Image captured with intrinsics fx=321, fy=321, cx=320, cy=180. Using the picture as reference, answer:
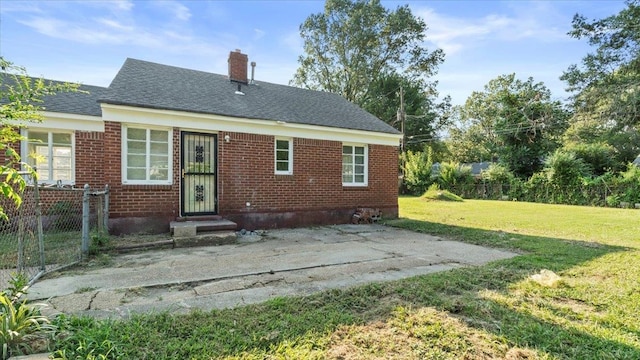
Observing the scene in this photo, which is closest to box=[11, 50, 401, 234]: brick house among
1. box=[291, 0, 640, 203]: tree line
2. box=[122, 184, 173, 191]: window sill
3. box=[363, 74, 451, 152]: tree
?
box=[122, 184, 173, 191]: window sill

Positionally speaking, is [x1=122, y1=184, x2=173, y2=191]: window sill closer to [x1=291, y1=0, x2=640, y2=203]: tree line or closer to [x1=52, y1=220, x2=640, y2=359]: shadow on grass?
[x1=52, y1=220, x2=640, y2=359]: shadow on grass

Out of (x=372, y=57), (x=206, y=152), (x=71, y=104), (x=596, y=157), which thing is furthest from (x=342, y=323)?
(x=372, y=57)

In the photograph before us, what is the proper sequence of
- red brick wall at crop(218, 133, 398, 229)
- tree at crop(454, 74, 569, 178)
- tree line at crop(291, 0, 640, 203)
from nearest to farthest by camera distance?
red brick wall at crop(218, 133, 398, 229), tree line at crop(291, 0, 640, 203), tree at crop(454, 74, 569, 178)

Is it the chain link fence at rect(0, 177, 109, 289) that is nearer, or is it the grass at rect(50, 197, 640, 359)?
the grass at rect(50, 197, 640, 359)

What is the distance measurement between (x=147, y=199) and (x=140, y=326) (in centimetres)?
546

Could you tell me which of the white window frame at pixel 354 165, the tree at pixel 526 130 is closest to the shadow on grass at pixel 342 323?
the white window frame at pixel 354 165

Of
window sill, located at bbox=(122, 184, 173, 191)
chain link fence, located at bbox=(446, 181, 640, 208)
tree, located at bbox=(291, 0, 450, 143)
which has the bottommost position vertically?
chain link fence, located at bbox=(446, 181, 640, 208)

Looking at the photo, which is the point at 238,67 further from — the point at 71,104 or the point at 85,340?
the point at 85,340

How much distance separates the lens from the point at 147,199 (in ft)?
25.4

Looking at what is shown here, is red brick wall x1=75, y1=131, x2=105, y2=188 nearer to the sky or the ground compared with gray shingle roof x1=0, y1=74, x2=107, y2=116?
nearer to the ground

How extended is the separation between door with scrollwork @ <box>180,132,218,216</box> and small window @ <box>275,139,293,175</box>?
6.07 feet

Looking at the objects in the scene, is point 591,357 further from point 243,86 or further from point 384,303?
point 243,86

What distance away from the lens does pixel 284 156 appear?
31.7ft

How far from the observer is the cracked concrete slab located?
378cm
